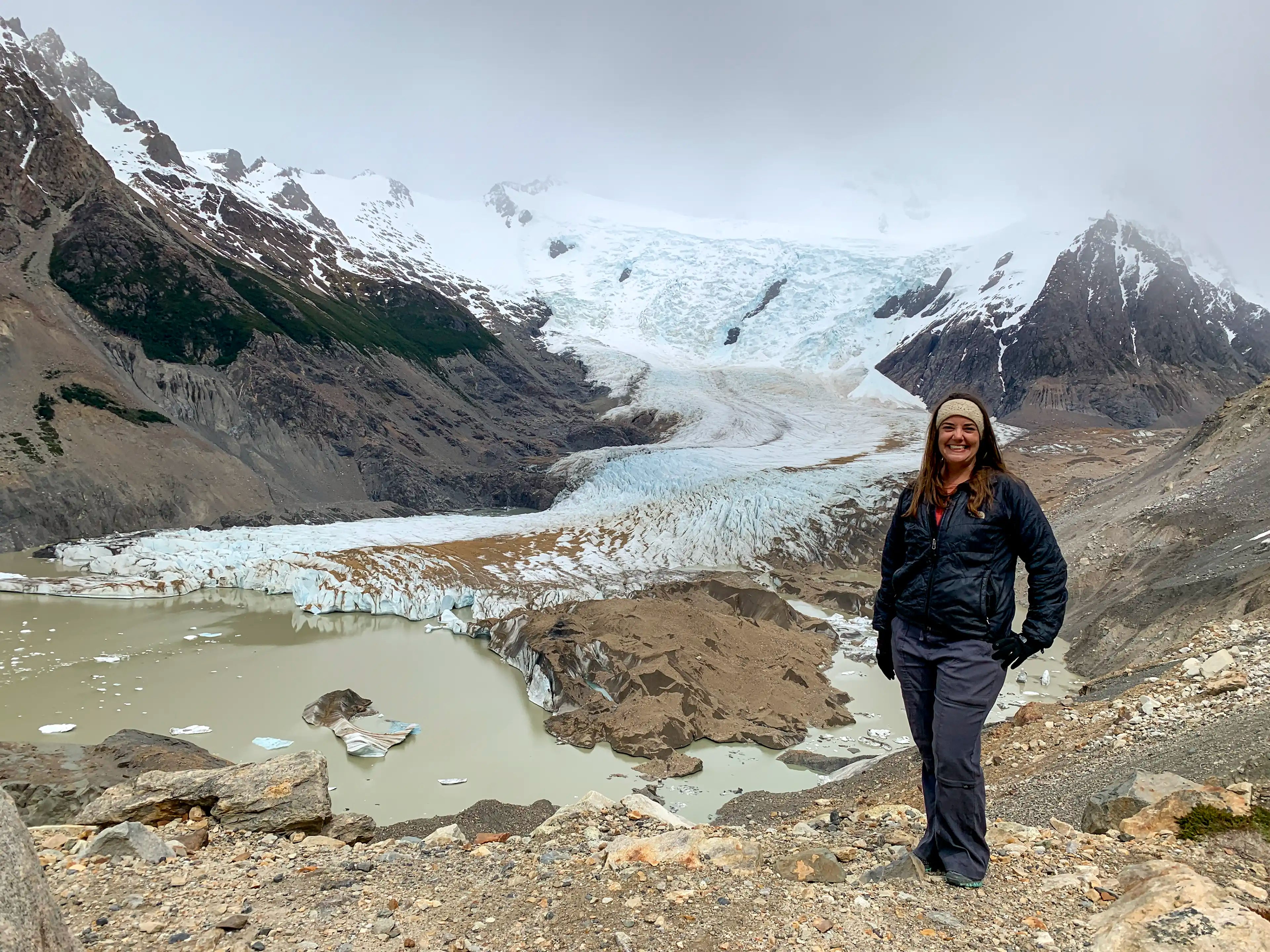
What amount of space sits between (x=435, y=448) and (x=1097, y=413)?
6709 cm

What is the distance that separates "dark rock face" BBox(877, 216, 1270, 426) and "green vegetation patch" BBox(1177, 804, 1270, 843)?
8467cm

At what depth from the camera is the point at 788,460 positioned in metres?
39.8

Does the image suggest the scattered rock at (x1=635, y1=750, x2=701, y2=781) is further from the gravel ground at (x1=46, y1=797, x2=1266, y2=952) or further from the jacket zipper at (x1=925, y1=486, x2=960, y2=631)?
the jacket zipper at (x1=925, y1=486, x2=960, y2=631)

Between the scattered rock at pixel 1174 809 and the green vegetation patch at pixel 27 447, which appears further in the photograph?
the green vegetation patch at pixel 27 447

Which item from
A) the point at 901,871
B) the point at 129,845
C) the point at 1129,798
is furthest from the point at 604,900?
the point at 1129,798

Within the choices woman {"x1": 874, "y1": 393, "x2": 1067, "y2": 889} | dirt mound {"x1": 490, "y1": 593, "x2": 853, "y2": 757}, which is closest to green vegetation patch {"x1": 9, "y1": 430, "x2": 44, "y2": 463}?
dirt mound {"x1": 490, "y1": 593, "x2": 853, "y2": 757}

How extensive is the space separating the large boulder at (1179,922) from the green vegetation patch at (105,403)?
3896 centimetres

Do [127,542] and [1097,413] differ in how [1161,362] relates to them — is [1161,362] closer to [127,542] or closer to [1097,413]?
[1097,413]

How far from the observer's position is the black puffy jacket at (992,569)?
317 centimetres

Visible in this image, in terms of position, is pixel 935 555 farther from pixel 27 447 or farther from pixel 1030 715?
pixel 27 447

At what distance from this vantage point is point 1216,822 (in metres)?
3.56

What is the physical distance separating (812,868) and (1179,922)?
4.60ft

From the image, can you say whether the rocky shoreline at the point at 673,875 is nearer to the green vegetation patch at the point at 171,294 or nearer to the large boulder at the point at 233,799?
the large boulder at the point at 233,799

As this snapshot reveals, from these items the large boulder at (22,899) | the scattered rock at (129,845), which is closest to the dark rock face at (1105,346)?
the scattered rock at (129,845)
